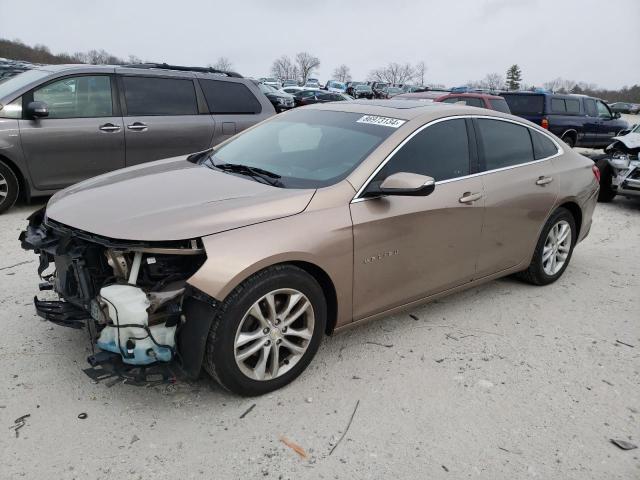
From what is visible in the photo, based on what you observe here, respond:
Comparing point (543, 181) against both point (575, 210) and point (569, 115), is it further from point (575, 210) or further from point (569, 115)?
point (569, 115)

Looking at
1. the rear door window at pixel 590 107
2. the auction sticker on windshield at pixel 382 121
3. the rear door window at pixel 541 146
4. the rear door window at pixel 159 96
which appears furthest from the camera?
the rear door window at pixel 590 107

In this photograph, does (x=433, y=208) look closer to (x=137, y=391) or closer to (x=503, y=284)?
(x=503, y=284)

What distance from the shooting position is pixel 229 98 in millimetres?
Answer: 7387

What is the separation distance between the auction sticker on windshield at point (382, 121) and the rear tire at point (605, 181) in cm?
645

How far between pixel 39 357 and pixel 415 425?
2.24 meters

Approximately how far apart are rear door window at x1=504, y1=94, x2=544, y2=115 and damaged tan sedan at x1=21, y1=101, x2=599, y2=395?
11.7 metres

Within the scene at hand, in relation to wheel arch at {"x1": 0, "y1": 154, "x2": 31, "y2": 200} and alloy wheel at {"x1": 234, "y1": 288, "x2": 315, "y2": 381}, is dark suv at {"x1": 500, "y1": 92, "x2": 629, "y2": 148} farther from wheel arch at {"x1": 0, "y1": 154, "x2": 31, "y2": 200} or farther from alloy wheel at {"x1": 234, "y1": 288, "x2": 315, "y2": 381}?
alloy wheel at {"x1": 234, "y1": 288, "x2": 315, "y2": 381}

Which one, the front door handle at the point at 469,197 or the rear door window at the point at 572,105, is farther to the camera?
the rear door window at the point at 572,105

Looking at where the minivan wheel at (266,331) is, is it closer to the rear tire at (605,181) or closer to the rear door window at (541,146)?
the rear door window at (541,146)

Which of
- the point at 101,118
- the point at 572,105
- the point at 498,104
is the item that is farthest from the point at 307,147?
the point at 572,105

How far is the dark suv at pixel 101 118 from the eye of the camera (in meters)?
5.98

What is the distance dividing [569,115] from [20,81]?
14185mm

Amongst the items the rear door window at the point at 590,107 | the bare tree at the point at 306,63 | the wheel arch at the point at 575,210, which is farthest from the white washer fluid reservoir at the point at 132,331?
the bare tree at the point at 306,63

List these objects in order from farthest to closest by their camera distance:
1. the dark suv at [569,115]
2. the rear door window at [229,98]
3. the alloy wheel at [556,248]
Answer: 1. the dark suv at [569,115]
2. the rear door window at [229,98]
3. the alloy wheel at [556,248]
